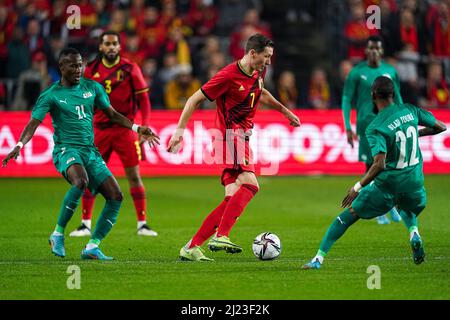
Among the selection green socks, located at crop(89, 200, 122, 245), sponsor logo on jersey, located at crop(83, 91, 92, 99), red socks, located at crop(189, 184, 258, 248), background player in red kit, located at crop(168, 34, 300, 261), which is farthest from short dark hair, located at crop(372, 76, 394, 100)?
sponsor logo on jersey, located at crop(83, 91, 92, 99)

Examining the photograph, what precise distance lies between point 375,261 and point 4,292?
12.2 ft

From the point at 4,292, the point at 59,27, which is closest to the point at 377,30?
the point at 59,27

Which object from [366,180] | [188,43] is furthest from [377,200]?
[188,43]

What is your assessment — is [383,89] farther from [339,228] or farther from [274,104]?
[274,104]

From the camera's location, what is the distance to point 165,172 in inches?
770

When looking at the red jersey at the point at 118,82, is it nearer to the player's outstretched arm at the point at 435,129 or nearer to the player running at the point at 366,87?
the player running at the point at 366,87

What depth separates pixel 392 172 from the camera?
8.81m

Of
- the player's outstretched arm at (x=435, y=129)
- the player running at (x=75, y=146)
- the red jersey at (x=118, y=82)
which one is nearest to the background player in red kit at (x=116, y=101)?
the red jersey at (x=118, y=82)

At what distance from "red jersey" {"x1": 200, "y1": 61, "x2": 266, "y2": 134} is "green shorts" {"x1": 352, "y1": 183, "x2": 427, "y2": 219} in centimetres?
154

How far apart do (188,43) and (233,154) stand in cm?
1307

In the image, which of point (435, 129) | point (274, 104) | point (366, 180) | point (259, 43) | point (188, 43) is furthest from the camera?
point (188, 43)

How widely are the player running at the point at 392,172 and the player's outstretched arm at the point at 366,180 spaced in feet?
0.70

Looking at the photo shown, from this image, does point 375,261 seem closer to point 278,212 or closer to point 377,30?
point 278,212
